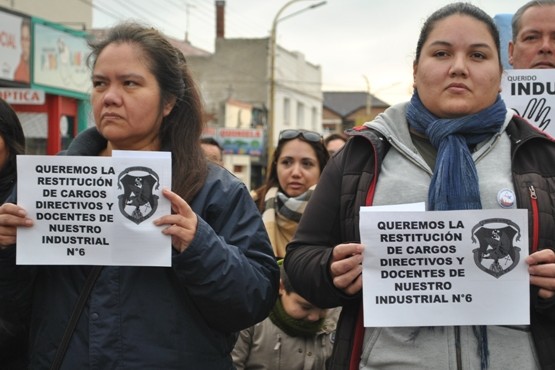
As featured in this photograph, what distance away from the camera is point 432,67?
252 centimetres

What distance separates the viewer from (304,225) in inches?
103

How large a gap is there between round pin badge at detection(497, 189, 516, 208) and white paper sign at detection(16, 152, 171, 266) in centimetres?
99

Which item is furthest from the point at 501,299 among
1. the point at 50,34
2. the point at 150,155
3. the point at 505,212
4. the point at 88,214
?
the point at 50,34

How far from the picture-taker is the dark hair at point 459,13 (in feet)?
8.43

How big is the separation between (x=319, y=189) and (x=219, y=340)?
59cm

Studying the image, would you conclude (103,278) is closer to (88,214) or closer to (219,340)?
(88,214)

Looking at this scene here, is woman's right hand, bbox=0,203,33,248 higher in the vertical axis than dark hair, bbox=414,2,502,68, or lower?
lower

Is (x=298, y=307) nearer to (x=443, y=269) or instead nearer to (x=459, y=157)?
(x=443, y=269)

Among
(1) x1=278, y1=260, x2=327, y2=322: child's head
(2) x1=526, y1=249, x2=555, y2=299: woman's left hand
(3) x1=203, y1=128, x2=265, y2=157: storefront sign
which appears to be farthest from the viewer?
(3) x1=203, y1=128, x2=265, y2=157: storefront sign

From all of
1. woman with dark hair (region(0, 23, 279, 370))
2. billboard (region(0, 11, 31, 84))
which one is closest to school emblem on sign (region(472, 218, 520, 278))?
woman with dark hair (region(0, 23, 279, 370))

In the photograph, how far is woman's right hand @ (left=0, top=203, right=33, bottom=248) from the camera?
246 centimetres

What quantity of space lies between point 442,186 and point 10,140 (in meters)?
1.84

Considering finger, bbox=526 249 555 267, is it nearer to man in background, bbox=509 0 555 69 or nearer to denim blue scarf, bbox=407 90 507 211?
denim blue scarf, bbox=407 90 507 211

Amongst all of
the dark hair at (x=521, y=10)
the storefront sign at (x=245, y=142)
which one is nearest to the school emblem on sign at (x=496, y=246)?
the dark hair at (x=521, y=10)
